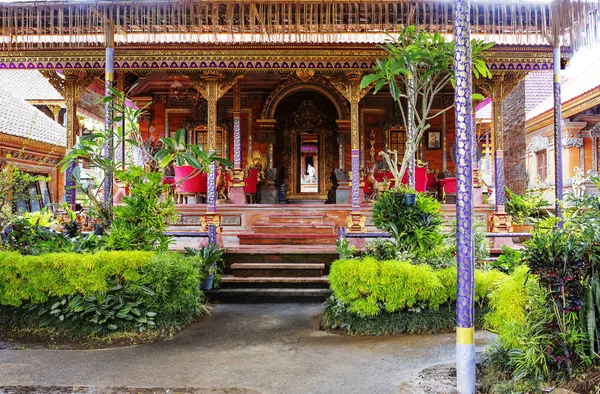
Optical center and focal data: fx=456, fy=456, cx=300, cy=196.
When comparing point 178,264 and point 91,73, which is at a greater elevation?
point 91,73

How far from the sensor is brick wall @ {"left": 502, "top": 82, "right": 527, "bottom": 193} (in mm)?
17531

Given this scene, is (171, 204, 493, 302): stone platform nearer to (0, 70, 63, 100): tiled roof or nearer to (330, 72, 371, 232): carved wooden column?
(330, 72, 371, 232): carved wooden column

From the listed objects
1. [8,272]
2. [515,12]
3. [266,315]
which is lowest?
[266,315]

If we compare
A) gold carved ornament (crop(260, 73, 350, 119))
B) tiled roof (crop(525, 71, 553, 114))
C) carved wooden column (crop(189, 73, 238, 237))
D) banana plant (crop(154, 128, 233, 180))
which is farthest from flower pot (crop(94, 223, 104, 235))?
tiled roof (crop(525, 71, 553, 114))

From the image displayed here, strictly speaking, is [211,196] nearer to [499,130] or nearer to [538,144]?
[499,130]

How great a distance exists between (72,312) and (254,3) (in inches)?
236

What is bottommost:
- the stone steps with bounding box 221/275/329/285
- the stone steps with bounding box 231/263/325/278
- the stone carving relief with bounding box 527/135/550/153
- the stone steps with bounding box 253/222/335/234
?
the stone steps with bounding box 221/275/329/285

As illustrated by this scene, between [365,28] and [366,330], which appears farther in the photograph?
[365,28]

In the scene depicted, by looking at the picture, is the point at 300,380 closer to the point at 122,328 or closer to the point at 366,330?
the point at 366,330

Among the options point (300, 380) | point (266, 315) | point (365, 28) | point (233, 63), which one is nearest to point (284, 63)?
point (233, 63)

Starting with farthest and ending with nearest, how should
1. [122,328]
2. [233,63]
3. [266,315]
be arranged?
[233,63] < [266,315] < [122,328]

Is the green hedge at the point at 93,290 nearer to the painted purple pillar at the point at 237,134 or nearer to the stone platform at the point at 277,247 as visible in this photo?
the stone platform at the point at 277,247

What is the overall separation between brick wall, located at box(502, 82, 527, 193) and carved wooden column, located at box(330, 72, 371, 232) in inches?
414

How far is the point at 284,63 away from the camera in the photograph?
925cm
